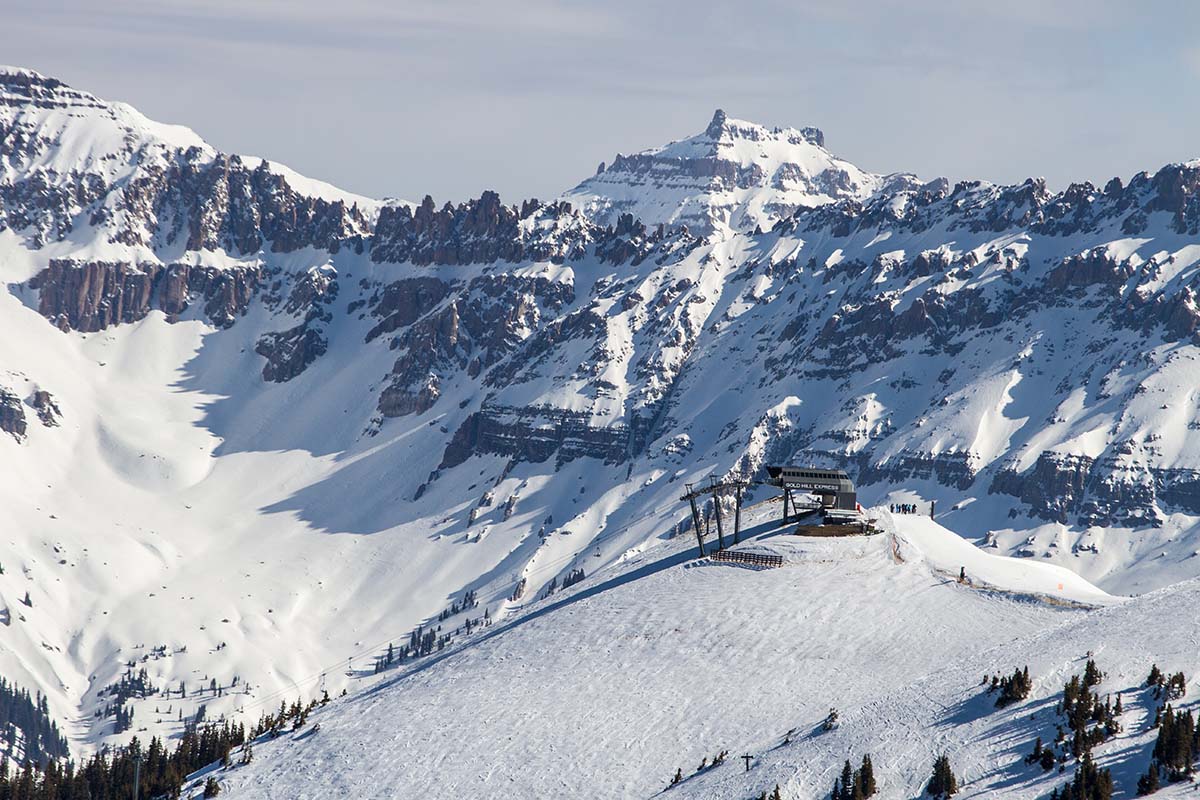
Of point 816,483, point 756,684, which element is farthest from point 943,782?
point 816,483

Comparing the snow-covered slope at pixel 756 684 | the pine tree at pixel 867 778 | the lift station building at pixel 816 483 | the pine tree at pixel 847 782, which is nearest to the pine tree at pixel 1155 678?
the snow-covered slope at pixel 756 684

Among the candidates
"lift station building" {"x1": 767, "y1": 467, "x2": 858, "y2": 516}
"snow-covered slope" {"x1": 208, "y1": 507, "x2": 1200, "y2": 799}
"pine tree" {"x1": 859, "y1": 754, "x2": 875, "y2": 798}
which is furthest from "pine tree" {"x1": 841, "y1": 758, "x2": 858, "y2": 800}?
"lift station building" {"x1": 767, "y1": 467, "x2": 858, "y2": 516}

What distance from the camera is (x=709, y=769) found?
120938 millimetres

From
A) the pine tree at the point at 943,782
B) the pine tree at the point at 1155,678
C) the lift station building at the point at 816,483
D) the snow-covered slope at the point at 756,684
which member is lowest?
the pine tree at the point at 943,782

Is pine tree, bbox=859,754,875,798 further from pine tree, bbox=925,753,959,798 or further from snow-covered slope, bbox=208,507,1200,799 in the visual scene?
pine tree, bbox=925,753,959,798

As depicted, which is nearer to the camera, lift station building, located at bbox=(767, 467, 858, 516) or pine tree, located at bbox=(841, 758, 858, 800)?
pine tree, located at bbox=(841, 758, 858, 800)

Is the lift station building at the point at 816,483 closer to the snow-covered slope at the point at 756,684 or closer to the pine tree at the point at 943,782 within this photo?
the snow-covered slope at the point at 756,684

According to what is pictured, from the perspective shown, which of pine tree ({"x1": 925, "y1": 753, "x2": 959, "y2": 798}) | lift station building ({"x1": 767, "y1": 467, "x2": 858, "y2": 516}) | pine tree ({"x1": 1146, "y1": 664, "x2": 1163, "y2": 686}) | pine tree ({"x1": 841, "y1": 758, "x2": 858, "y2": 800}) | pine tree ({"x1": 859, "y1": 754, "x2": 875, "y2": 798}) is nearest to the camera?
pine tree ({"x1": 925, "y1": 753, "x2": 959, "y2": 798})

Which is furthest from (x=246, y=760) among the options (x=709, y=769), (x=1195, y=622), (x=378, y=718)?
(x=1195, y=622)

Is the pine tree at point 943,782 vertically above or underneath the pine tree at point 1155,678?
underneath

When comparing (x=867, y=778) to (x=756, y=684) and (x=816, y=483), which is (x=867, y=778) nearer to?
(x=756, y=684)

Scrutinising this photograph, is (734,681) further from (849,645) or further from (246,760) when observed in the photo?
(246,760)

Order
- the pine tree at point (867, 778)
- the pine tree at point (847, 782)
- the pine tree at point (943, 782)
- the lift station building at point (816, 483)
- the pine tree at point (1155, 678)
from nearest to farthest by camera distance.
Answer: the pine tree at point (943, 782) → the pine tree at point (867, 778) → the pine tree at point (847, 782) → the pine tree at point (1155, 678) → the lift station building at point (816, 483)

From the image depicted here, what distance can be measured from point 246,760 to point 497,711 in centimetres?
2128
